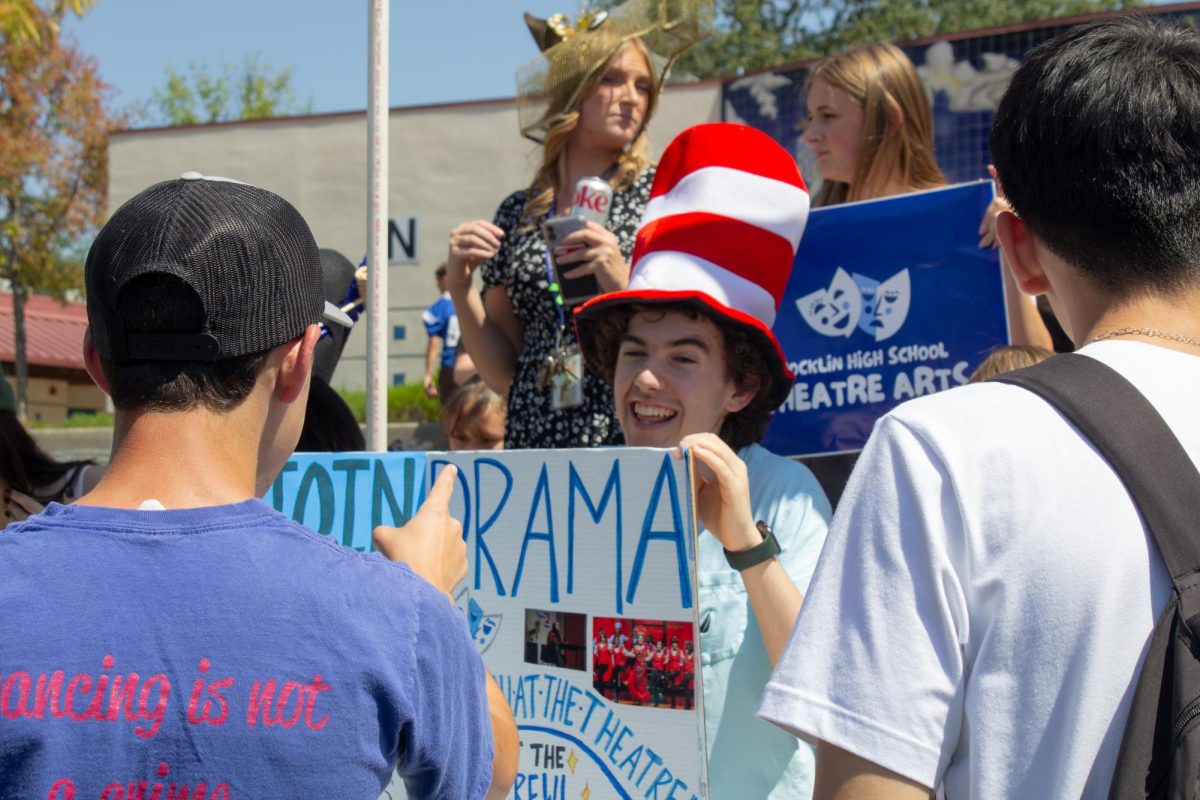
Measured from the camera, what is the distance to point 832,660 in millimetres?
1175

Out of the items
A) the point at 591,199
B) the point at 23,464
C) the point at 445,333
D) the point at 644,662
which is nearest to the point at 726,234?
the point at 591,199

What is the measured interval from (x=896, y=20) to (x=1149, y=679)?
1416 inches

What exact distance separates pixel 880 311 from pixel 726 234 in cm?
73

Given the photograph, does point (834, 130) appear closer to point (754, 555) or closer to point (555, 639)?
point (754, 555)

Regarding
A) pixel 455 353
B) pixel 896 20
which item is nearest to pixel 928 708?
pixel 455 353

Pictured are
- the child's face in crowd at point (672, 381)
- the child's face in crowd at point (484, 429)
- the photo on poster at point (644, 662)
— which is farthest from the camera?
the child's face in crowd at point (484, 429)

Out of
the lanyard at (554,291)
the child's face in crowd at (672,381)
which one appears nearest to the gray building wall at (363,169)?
the lanyard at (554,291)

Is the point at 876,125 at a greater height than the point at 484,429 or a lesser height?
greater

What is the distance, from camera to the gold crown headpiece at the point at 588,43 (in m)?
3.76

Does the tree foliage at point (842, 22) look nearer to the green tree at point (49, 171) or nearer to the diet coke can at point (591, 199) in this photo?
the green tree at point (49, 171)

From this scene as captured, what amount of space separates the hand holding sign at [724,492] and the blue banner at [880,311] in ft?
3.68

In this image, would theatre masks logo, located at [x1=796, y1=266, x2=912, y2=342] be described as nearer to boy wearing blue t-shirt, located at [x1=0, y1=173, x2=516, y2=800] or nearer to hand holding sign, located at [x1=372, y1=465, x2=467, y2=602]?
hand holding sign, located at [x1=372, y1=465, x2=467, y2=602]

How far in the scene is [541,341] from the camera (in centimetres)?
367

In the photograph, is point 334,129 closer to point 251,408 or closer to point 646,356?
point 646,356
